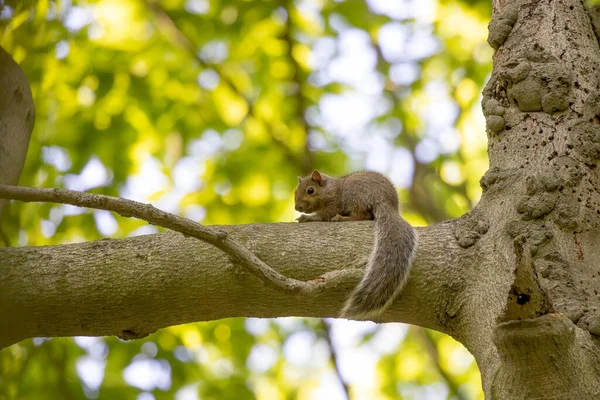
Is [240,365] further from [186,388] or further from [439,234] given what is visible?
[439,234]

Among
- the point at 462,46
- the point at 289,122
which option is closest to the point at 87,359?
the point at 289,122

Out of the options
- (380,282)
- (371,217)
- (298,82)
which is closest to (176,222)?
(380,282)

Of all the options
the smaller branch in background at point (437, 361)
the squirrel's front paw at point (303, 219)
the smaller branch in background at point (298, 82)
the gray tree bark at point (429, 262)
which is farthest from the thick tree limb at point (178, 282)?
the smaller branch in background at point (298, 82)

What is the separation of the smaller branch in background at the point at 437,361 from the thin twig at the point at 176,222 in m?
4.06

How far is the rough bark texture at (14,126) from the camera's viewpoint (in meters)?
3.14

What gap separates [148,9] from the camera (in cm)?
733

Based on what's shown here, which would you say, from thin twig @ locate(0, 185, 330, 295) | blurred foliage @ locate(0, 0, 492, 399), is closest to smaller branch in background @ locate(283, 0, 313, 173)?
blurred foliage @ locate(0, 0, 492, 399)

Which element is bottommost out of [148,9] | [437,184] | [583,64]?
[583,64]

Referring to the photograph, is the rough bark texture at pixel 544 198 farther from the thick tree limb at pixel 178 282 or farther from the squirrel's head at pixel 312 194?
the squirrel's head at pixel 312 194

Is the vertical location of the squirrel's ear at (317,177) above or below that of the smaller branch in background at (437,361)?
above

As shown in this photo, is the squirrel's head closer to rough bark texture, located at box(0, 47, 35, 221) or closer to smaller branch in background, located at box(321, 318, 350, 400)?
smaller branch in background, located at box(321, 318, 350, 400)

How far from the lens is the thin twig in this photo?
8.05 feet

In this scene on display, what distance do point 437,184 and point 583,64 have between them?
402 centimetres

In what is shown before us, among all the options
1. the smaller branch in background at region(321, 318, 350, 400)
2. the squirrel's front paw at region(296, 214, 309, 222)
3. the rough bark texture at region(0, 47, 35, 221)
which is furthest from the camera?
the smaller branch in background at region(321, 318, 350, 400)
